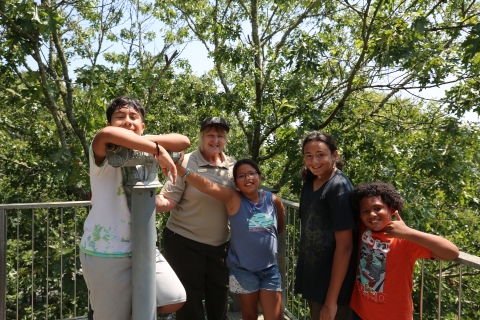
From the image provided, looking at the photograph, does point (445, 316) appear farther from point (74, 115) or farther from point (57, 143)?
point (57, 143)

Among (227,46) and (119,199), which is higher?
(227,46)

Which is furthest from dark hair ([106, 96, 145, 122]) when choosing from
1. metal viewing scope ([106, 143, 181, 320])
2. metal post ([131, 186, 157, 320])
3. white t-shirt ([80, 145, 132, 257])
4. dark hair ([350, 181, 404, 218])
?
dark hair ([350, 181, 404, 218])

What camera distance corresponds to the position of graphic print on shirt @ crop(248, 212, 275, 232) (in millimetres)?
2490

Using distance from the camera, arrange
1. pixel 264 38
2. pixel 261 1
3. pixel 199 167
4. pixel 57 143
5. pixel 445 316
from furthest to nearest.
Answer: pixel 261 1 < pixel 264 38 < pixel 57 143 < pixel 445 316 < pixel 199 167

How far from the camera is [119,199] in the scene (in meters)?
1.68

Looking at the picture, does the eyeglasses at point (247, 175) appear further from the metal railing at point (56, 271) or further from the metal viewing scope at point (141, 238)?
the metal railing at point (56, 271)

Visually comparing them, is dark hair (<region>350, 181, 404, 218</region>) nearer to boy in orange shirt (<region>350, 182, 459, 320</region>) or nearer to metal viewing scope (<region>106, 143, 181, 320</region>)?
boy in orange shirt (<region>350, 182, 459, 320</region>)

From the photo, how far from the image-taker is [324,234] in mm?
2105

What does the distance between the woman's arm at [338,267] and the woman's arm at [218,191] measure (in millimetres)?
728

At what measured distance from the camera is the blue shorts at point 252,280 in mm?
2451

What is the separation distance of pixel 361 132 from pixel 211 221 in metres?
4.48

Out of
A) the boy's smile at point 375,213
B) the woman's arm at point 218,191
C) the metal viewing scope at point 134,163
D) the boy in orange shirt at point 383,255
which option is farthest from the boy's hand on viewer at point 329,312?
the metal viewing scope at point 134,163

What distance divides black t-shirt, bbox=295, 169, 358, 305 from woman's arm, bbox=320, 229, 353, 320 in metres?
0.05

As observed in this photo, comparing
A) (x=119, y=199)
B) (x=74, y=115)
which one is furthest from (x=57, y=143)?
(x=119, y=199)
